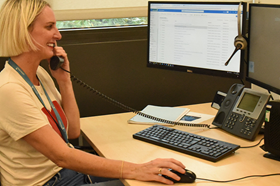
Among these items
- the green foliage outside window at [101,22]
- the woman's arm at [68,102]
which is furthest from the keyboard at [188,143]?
the green foliage outside window at [101,22]

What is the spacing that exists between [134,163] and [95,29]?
3.27 feet

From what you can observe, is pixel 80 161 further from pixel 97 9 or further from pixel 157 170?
pixel 97 9

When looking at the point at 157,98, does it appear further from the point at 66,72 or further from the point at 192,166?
the point at 192,166

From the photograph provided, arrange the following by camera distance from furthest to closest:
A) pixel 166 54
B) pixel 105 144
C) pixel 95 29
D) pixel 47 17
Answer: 1. pixel 95 29
2. pixel 166 54
3. pixel 105 144
4. pixel 47 17

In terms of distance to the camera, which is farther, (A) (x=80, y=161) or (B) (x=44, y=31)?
(B) (x=44, y=31)

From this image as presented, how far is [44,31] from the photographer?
1.33 meters

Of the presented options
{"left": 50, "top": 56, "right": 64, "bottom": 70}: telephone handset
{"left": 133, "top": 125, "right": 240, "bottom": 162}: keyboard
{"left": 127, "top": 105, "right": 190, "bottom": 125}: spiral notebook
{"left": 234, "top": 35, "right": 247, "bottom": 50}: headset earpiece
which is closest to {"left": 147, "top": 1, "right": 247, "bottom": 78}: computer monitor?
{"left": 234, "top": 35, "right": 247, "bottom": 50}: headset earpiece

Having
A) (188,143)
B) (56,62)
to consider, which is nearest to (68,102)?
(56,62)

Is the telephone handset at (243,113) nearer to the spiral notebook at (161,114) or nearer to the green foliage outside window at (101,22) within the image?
the spiral notebook at (161,114)

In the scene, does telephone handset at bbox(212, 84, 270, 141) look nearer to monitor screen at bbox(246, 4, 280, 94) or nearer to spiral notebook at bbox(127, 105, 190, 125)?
monitor screen at bbox(246, 4, 280, 94)

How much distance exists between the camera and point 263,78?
1429mm

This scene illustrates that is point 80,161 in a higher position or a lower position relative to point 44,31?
lower

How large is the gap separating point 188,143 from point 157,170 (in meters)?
0.27

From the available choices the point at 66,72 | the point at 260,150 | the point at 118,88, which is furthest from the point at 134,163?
the point at 118,88
